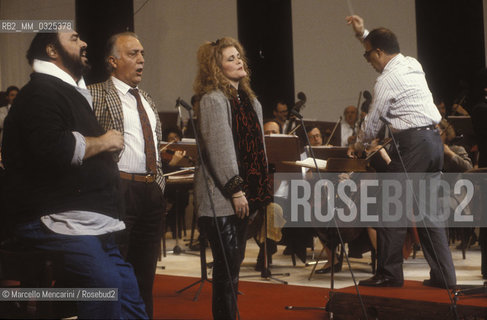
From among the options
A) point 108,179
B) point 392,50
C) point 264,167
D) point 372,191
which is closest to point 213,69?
point 264,167

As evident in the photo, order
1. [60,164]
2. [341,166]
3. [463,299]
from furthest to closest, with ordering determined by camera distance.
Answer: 1. [341,166]
2. [463,299]
3. [60,164]

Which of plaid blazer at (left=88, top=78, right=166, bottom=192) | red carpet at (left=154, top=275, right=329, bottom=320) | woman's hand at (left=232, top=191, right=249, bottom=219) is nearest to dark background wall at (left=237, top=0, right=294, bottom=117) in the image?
red carpet at (left=154, top=275, right=329, bottom=320)

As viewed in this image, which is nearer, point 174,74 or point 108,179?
point 108,179

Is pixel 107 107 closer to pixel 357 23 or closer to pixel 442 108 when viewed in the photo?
pixel 357 23

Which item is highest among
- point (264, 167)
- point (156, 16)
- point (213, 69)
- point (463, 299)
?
point (156, 16)

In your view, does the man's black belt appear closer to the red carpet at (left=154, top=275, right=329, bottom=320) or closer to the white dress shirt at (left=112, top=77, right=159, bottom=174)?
the white dress shirt at (left=112, top=77, right=159, bottom=174)

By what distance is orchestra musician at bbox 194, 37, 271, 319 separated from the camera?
8.95 feet

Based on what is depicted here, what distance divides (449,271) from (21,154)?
262cm

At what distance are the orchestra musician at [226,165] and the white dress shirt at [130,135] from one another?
0.27 metres

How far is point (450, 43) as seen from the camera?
812 centimetres

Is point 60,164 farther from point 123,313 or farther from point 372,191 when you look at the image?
point 372,191

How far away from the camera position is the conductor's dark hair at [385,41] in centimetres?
380

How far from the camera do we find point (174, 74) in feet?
31.5

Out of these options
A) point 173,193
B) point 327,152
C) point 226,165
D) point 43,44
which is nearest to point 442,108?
point 327,152
